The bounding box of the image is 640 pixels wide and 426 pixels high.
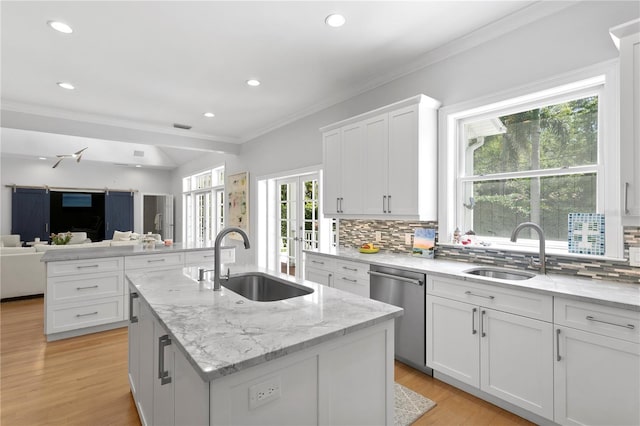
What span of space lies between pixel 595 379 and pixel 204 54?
155 inches

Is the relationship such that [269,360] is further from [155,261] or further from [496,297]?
[155,261]

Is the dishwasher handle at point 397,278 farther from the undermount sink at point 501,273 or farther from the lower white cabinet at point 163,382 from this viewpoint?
the lower white cabinet at point 163,382

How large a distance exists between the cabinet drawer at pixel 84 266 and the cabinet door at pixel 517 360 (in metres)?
3.82

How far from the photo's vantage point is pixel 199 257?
14.3ft

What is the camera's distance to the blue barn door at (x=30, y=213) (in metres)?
8.70

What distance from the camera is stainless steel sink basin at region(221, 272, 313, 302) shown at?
7.22ft

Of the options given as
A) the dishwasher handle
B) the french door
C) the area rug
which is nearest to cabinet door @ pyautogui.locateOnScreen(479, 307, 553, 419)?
the area rug

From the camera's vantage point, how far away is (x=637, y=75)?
1766mm

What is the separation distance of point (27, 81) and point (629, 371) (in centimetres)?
596

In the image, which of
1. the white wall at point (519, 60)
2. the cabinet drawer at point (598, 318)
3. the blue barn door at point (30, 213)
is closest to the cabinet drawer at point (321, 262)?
the white wall at point (519, 60)

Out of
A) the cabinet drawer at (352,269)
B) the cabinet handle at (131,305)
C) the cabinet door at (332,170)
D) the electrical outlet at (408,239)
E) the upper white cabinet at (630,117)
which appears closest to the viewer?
the upper white cabinet at (630,117)

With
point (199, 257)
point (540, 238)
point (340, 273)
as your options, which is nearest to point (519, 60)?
point (540, 238)

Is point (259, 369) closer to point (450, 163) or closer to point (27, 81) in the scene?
point (450, 163)

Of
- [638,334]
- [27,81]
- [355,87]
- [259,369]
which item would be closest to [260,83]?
[355,87]
